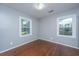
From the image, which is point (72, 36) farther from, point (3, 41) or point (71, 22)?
point (3, 41)

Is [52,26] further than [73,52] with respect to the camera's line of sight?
Yes

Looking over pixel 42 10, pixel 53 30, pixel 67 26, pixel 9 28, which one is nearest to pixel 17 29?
pixel 9 28

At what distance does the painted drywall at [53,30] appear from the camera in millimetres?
1209

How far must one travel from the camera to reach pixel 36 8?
1.25 metres

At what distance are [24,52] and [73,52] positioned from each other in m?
0.88

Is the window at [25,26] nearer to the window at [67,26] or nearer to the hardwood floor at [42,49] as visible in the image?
the hardwood floor at [42,49]

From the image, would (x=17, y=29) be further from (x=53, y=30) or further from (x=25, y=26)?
(x=53, y=30)

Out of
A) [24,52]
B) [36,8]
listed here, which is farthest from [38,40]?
[36,8]

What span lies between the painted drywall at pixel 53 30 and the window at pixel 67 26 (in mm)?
59

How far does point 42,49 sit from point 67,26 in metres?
0.65

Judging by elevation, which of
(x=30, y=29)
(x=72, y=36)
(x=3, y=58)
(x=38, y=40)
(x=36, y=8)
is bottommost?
(x=3, y=58)

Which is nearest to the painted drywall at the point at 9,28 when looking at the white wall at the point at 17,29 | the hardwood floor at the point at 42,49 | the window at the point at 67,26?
the white wall at the point at 17,29

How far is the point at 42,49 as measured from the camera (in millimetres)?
1389

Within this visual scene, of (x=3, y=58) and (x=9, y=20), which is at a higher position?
(x=9, y=20)
